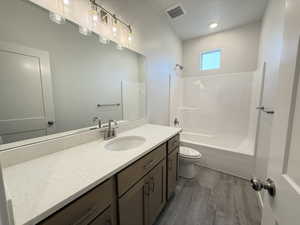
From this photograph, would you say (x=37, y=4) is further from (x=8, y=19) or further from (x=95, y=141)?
(x=95, y=141)

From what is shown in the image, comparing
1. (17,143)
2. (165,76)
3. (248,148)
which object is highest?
(165,76)

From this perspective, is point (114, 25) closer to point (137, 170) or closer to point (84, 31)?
point (84, 31)

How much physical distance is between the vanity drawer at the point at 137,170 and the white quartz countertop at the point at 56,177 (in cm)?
6

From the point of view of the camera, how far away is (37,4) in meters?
0.92

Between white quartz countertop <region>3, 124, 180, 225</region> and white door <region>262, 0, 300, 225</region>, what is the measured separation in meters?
0.74

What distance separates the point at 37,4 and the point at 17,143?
3.11 feet

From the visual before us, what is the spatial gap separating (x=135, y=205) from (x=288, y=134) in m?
1.00

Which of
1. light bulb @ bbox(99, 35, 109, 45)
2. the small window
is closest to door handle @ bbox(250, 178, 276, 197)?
light bulb @ bbox(99, 35, 109, 45)

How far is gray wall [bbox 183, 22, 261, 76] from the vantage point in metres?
2.68

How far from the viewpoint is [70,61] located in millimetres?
1160

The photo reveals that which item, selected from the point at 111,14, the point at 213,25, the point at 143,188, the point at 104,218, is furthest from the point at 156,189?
the point at 213,25

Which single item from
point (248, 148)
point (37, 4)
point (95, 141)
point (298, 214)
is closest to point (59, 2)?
point (37, 4)

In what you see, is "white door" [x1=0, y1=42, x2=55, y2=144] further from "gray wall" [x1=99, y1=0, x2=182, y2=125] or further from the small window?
the small window

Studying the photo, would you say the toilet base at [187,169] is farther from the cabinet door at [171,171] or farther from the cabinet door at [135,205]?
the cabinet door at [135,205]
